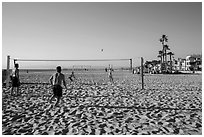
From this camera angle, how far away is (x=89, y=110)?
16.5 feet

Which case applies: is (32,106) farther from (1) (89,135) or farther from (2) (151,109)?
(2) (151,109)

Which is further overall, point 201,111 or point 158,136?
point 201,111

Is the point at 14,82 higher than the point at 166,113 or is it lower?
higher

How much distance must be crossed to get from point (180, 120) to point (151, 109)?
1.05m

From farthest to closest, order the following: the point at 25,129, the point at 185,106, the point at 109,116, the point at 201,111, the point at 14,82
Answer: the point at 14,82, the point at 185,106, the point at 201,111, the point at 109,116, the point at 25,129

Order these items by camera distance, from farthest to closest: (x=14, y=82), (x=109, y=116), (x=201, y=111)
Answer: (x=14, y=82) → (x=201, y=111) → (x=109, y=116)

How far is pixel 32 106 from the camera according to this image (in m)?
5.47

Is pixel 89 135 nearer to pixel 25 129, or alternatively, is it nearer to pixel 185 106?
pixel 25 129

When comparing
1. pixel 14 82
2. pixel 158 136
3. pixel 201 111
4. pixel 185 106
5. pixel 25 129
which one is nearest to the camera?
pixel 158 136

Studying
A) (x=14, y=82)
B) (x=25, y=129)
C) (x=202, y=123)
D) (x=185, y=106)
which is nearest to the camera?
(x=25, y=129)

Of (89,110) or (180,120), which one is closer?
(180,120)

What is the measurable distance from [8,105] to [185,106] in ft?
19.3

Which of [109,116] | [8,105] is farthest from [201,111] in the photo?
[8,105]

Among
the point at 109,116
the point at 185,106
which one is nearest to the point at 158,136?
the point at 109,116
